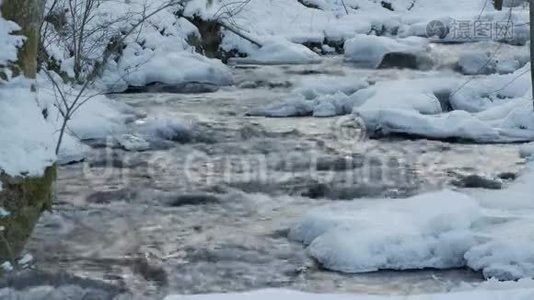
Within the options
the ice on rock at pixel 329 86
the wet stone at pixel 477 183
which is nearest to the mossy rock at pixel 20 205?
the wet stone at pixel 477 183

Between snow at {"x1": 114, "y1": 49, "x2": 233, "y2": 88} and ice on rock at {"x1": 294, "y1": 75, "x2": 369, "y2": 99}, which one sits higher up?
snow at {"x1": 114, "y1": 49, "x2": 233, "y2": 88}

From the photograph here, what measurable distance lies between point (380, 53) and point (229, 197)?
9997 mm

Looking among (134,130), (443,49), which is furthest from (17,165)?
(443,49)

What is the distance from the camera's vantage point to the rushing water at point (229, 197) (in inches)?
252

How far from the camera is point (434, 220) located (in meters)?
7.00

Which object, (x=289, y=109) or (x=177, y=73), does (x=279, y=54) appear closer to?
(x=177, y=73)

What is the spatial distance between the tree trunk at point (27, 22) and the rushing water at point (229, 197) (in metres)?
1.32

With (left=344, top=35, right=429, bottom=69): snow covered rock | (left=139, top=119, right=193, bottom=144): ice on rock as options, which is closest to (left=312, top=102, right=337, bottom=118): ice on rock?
(left=139, top=119, right=193, bottom=144): ice on rock

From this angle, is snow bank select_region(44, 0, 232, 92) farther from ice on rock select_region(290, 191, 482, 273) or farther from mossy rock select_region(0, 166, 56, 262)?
ice on rock select_region(290, 191, 482, 273)

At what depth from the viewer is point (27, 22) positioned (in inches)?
263

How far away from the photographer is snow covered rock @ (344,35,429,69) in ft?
57.5

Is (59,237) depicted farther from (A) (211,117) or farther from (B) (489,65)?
(B) (489,65)

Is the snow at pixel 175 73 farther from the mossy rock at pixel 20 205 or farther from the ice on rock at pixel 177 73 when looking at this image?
the mossy rock at pixel 20 205

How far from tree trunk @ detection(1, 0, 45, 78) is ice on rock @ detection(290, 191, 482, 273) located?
236 cm
